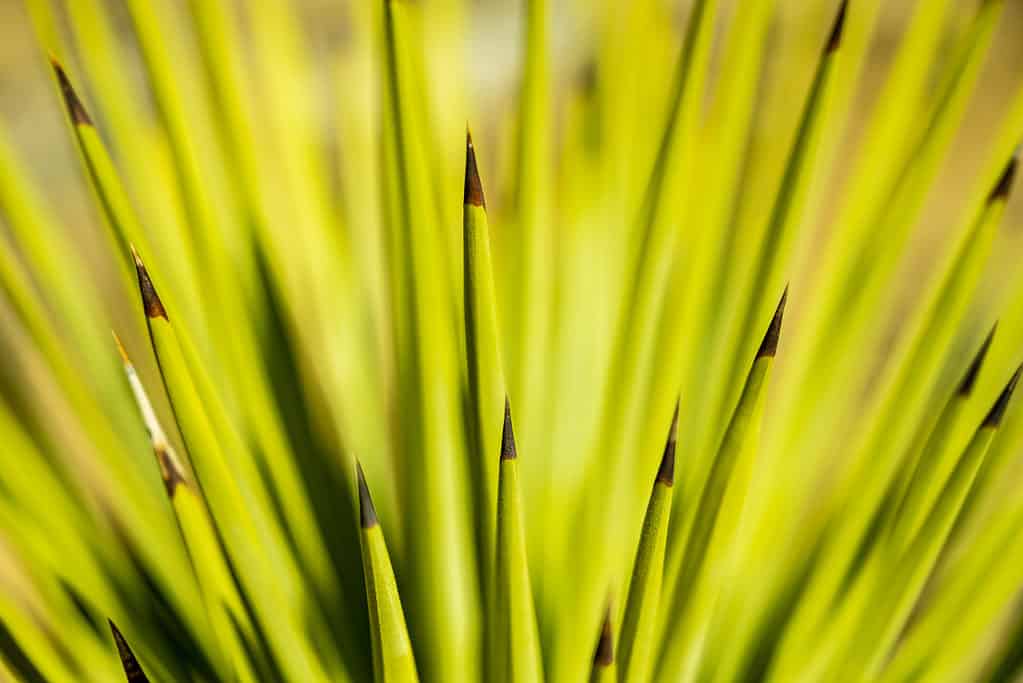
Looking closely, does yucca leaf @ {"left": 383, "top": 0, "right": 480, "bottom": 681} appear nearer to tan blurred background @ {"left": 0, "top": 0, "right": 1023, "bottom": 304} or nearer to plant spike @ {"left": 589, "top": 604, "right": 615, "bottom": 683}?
plant spike @ {"left": 589, "top": 604, "right": 615, "bottom": 683}

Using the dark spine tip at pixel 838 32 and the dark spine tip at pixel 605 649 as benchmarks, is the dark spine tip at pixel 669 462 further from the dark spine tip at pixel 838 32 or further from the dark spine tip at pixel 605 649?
the dark spine tip at pixel 838 32

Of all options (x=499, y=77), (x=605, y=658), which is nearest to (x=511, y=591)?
(x=605, y=658)

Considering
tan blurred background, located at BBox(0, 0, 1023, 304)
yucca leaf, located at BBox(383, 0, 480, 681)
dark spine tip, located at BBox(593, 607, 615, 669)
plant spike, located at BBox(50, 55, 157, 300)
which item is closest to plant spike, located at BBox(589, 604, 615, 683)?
dark spine tip, located at BBox(593, 607, 615, 669)

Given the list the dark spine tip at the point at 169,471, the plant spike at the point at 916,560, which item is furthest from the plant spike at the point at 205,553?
the plant spike at the point at 916,560

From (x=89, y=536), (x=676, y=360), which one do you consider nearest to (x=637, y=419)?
(x=676, y=360)

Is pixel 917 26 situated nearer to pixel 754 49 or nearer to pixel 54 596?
pixel 754 49

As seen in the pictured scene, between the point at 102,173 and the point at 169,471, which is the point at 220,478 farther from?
the point at 102,173

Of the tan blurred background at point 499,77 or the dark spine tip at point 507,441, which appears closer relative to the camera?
the dark spine tip at point 507,441
